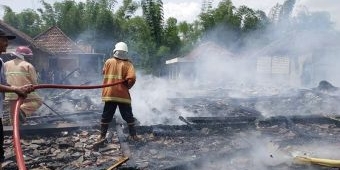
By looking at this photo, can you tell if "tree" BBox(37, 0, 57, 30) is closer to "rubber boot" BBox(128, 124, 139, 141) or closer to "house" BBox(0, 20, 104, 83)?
"house" BBox(0, 20, 104, 83)

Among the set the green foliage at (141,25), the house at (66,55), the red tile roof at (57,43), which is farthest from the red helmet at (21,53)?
the green foliage at (141,25)

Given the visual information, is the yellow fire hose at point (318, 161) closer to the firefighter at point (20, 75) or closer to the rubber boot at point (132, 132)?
the rubber boot at point (132, 132)

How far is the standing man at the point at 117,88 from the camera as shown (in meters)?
6.71

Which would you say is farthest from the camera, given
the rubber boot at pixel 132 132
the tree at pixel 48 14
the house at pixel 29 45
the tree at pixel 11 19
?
the tree at pixel 11 19

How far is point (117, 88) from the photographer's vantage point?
6.71 meters

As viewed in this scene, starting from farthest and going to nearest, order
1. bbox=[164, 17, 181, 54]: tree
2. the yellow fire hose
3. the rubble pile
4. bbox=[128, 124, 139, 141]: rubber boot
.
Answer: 1. bbox=[164, 17, 181, 54]: tree
2. bbox=[128, 124, 139, 141]: rubber boot
3. the rubble pile
4. the yellow fire hose

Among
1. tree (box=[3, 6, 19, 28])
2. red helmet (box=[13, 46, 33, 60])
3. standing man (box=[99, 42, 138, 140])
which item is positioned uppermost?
tree (box=[3, 6, 19, 28])

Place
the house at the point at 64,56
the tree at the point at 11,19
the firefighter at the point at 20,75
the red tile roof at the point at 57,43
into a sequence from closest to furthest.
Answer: the firefighter at the point at 20,75, the house at the point at 64,56, the red tile roof at the point at 57,43, the tree at the point at 11,19

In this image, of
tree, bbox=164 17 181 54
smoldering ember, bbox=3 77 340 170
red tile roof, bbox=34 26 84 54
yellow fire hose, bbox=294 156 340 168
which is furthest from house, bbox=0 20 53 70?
yellow fire hose, bbox=294 156 340 168

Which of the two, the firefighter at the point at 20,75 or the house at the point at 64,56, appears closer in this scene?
the firefighter at the point at 20,75

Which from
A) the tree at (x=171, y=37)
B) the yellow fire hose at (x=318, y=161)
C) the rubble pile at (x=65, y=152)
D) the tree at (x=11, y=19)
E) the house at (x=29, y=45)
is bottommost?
the rubble pile at (x=65, y=152)

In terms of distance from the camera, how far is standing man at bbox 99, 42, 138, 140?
671 centimetres

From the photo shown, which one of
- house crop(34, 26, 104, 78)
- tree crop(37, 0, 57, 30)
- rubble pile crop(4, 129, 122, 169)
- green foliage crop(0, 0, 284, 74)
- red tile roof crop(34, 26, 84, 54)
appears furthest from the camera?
tree crop(37, 0, 57, 30)

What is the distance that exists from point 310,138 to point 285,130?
0.81 metres
